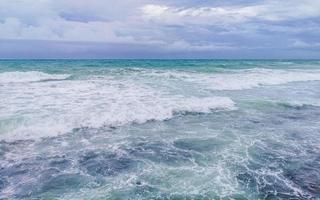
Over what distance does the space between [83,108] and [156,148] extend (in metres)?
5.88

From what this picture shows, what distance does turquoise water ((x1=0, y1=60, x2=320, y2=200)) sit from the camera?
7.33 meters

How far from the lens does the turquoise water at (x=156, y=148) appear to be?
7332mm

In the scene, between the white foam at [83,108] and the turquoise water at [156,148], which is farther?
the white foam at [83,108]

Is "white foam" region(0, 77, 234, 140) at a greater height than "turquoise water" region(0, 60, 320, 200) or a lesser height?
greater

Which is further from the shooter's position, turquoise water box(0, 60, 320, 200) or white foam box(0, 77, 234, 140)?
white foam box(0, 77, 234, 140)

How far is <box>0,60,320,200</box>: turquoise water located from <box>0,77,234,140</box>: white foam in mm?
43

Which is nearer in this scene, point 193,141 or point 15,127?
point 193,141

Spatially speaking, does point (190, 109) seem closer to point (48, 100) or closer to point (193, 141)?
point (193, 141)

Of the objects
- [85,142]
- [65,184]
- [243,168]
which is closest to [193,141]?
[243,168]

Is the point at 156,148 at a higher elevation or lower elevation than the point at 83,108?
lower

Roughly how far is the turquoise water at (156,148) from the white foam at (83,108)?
0.04 meters

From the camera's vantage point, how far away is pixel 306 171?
8.28 metres

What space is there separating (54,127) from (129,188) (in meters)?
5.64

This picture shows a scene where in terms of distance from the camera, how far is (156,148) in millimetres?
10062
